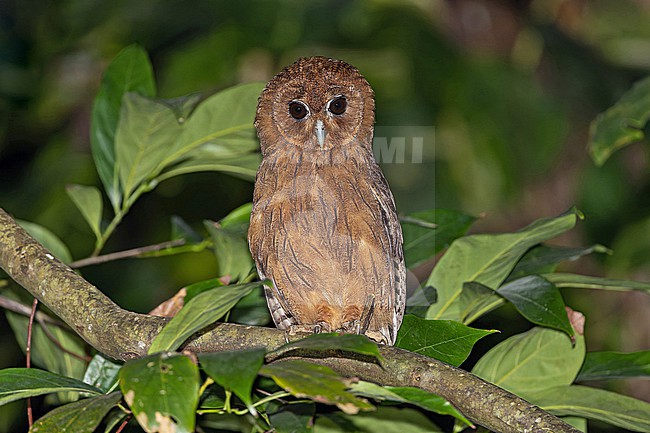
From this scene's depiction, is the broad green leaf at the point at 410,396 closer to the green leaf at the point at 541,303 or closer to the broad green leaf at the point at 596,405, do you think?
the green leaf at the point at 541,303

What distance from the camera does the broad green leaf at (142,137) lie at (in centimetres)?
179

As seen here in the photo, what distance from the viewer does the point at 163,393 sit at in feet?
3.16

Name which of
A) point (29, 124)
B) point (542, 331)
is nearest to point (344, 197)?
point (542, 331)

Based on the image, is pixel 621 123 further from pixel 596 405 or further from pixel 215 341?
pixel 215 341

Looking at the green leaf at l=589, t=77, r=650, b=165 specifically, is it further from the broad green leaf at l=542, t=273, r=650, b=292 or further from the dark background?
the dark background

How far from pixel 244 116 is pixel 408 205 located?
123 centimetres

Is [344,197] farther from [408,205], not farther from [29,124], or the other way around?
[29,124]

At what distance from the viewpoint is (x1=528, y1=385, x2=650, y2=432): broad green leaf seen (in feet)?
4.98

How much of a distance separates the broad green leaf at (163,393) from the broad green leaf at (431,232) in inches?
37.3

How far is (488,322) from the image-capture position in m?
2.62

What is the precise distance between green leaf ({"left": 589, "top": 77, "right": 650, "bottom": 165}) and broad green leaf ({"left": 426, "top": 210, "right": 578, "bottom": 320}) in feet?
1.91

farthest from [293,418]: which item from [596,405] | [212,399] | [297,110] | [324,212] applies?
[297,110]

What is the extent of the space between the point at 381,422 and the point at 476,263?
38 centimetres

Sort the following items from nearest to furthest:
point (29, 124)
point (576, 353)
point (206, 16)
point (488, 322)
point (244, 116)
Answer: point (576, 353), point (244, 116), point (488, 322), point (206, 16), point (29, 124)
